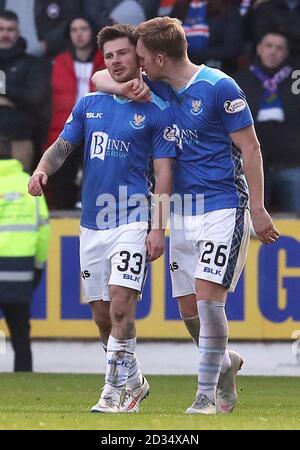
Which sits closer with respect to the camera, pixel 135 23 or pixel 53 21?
pixel 135 23

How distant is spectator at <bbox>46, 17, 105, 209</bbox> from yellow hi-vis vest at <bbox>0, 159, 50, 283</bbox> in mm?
971

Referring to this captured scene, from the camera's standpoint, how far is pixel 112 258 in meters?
7.91

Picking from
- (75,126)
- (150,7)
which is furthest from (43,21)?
(75,126)

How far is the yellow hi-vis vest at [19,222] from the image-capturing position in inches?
472

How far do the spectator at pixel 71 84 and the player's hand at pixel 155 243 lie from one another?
524 cm

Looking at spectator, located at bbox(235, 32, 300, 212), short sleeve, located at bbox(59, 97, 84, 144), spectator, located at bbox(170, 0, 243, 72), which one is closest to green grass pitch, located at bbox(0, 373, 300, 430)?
short sleeve, located at bbox(59, 97, 84, 144)

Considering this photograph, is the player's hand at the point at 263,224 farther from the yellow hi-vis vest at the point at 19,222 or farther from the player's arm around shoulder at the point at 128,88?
the yellow hi-vis vest at the point at 19,222

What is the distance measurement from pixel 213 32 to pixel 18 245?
275 cm

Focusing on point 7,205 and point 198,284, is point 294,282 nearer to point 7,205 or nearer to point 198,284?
point 7,205

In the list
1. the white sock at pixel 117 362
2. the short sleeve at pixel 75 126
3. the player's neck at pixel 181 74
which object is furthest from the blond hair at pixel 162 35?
the white sock at pixel 117 362

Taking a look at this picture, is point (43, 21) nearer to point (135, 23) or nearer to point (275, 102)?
point (135, 23)
